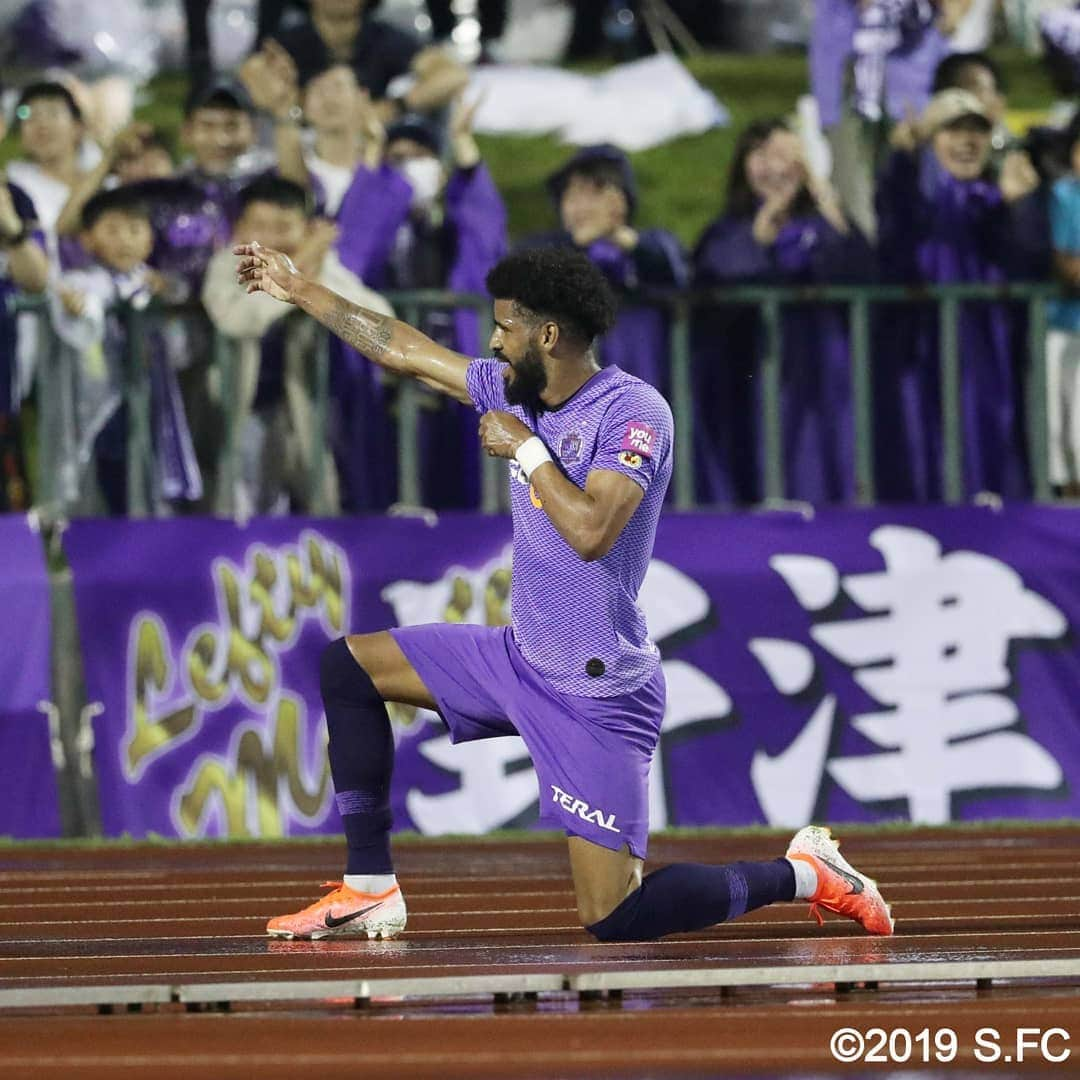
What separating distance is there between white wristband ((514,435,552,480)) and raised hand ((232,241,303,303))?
98 cm

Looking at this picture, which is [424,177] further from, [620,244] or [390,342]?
[390,342]

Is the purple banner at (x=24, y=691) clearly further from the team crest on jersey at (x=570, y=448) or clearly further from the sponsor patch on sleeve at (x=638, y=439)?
the sponsor patch on sleeve at (x=638, y=439)


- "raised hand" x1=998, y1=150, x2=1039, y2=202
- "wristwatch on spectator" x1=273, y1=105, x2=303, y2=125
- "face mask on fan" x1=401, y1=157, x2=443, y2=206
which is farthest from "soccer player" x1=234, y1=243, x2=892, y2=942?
"raised hand" x1=998, y1=150, x2=1039, y2=202

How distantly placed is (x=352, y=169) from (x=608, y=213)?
125 centimetres

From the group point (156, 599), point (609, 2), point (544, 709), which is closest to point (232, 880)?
point (156, 599)

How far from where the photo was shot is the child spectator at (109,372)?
408 inches

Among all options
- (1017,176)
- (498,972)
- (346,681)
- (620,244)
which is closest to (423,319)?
(620,244)

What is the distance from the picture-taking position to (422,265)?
10891 mm

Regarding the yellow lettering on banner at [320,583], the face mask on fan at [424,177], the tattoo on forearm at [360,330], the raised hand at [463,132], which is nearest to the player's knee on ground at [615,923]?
the tattoo on forearm at [360,330]

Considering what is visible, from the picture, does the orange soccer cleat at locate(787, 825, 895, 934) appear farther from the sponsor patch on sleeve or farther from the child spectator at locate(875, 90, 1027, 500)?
the child spectator at locate(875, 90, 1027, 500)

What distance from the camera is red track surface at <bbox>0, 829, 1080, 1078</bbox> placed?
5.01 m

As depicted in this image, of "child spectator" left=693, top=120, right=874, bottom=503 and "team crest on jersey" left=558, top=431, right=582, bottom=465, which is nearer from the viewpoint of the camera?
"team crest on jersey" left=558, top=431, right=582, bottom=465

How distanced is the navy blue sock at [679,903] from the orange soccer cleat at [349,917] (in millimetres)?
620

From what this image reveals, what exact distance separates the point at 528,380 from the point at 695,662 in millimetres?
4359
